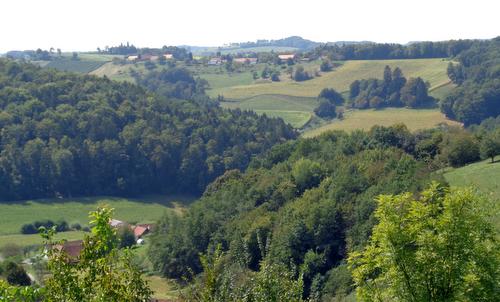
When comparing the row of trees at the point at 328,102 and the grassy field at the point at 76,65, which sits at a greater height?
the grassy field at the point at 76,65

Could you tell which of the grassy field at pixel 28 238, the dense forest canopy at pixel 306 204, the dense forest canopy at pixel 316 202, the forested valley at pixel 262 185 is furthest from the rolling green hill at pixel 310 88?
the grassy field at pixel 28 238

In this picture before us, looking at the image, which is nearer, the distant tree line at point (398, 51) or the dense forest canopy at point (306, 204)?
the dense forest canopy at point (306, 204)

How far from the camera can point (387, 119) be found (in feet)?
406

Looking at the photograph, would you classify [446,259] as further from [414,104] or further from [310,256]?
[414,104]

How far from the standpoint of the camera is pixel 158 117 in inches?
4523

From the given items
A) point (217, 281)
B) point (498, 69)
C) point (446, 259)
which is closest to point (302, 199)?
point (446, 259)

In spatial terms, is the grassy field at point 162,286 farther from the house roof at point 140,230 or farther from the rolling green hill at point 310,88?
the rolling green hill at point 310,88

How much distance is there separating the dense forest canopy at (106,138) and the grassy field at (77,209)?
11.3 feet

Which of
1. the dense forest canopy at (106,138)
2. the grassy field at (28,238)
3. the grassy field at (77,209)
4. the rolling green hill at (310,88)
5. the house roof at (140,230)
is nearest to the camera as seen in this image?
the grassy field at (28,238)

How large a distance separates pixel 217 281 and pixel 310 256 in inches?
1421

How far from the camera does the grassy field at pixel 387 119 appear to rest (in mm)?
116625

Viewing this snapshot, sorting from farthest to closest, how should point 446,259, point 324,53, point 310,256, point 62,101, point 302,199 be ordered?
point 324,53, point 62,101, point 302,199, point 310,256, point 446,259

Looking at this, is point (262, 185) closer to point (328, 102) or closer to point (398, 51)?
point (328, 102)

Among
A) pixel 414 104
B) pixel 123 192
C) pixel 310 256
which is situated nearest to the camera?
pixel 310 256
